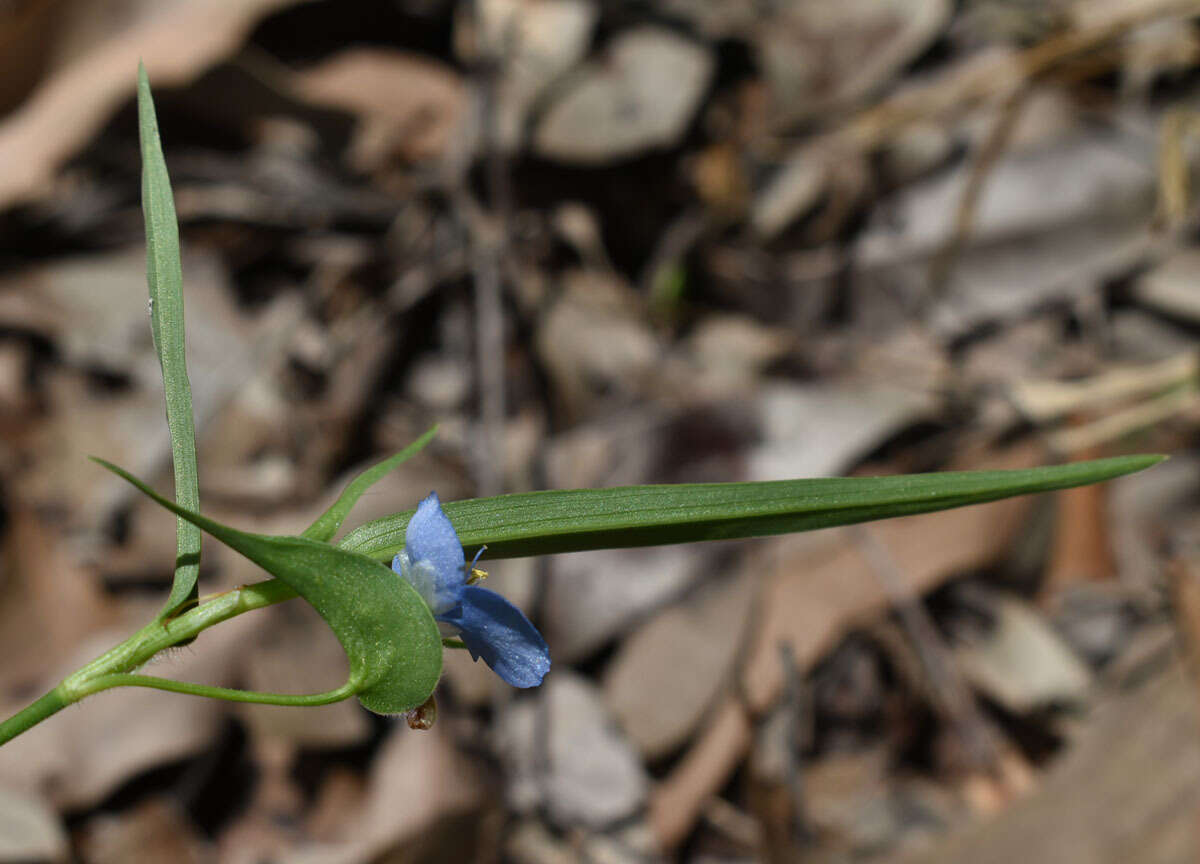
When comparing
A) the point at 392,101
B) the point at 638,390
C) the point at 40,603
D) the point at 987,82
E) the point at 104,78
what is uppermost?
the point at 104,78

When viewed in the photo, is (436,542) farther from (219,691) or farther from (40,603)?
(40,603)

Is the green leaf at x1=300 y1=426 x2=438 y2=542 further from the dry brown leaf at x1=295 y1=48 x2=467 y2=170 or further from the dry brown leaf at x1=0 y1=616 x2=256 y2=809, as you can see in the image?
the dry brown leaf at x1=295 y1=48 x2=467 y2=170

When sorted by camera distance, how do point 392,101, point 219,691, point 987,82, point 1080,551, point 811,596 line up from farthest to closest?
point 392,101 → point 987,82 → point 1080,551 → point 811,596 → point 219,691

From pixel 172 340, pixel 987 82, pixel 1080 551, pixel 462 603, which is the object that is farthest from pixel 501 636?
pixel 987 82

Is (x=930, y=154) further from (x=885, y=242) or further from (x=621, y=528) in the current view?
(x=621, y=528)

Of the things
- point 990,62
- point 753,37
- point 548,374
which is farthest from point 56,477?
point 990,62

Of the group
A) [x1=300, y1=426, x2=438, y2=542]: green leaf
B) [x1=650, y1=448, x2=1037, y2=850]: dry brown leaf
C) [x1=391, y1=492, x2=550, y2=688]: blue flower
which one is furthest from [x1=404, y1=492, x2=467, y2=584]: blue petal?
[x1=650, y1=448, x2=1037, y2=850]: dry brown leaf
